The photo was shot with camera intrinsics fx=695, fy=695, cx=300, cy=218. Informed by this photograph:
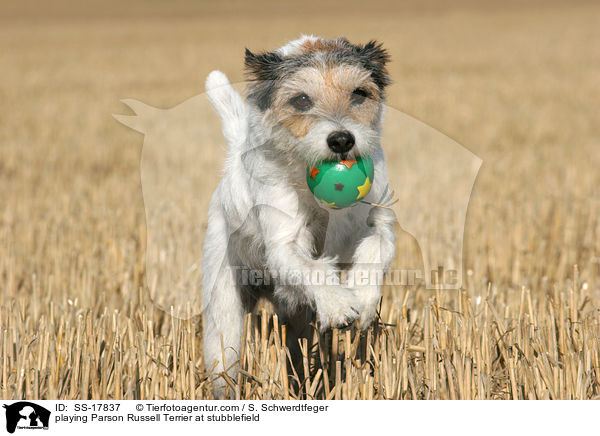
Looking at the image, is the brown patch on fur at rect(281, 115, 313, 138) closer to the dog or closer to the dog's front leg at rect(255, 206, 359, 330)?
the dog

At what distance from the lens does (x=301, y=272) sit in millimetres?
3080

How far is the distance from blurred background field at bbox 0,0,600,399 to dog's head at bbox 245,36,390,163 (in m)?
0.97

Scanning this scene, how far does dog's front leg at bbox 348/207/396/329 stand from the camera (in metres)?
3.09

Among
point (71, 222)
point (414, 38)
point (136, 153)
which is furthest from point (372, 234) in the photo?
point (414, 38)

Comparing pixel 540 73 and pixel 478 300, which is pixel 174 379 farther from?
pixel 540 73

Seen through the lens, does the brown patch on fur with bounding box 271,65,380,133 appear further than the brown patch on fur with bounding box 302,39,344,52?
No

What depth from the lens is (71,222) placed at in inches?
255

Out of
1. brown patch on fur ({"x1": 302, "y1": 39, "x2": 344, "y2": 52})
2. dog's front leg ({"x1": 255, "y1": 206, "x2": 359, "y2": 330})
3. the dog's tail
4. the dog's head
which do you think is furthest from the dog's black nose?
the dog's tail

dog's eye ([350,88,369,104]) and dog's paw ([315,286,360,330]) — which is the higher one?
dog's eye ([350,88,369,104])

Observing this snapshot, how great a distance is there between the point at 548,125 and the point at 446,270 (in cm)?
831
